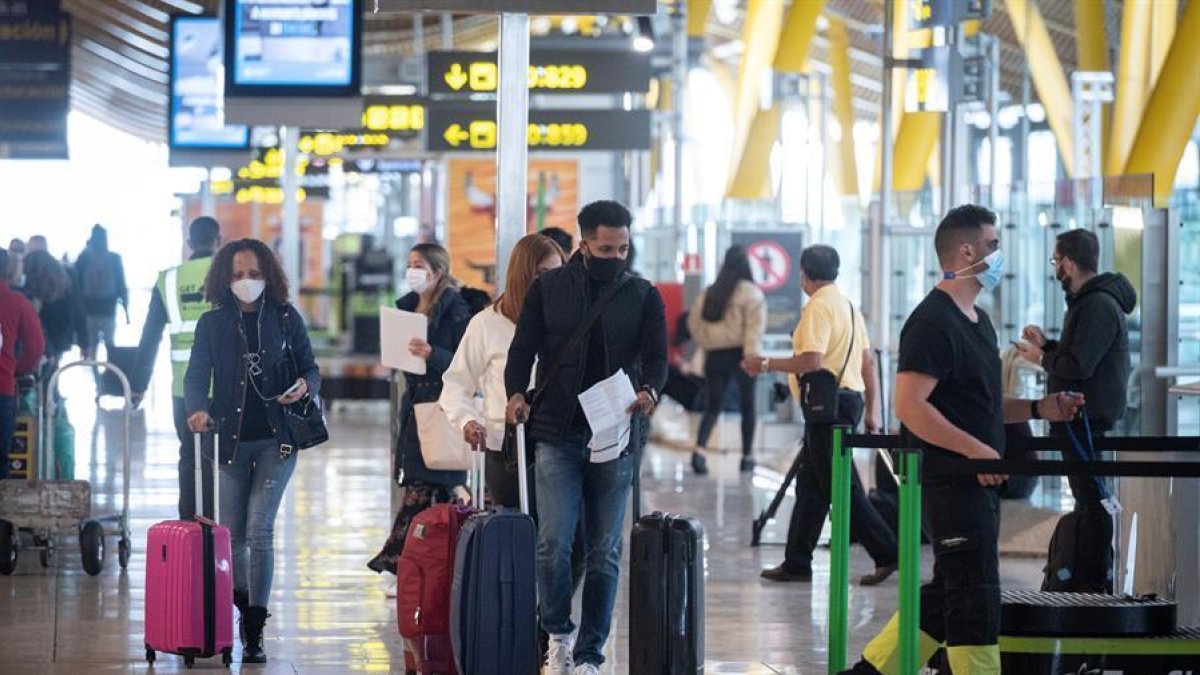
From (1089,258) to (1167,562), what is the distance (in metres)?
1.59

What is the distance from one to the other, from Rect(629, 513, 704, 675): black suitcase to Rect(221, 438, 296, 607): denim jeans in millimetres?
1789

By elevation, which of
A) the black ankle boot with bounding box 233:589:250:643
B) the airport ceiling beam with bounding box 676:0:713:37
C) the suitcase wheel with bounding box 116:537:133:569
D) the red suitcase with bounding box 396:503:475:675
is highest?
the airport ceiling beam with bounding box 676:0:713:37

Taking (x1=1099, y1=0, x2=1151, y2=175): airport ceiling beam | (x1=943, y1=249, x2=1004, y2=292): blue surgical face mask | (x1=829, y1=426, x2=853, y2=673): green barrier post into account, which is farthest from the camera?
(x1=1099, y1=0, x2=1151, y2=175): airport ceiling beam

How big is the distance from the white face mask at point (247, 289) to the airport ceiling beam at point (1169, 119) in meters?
12.7

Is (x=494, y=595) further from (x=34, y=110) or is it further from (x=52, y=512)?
(x=34, y=110)

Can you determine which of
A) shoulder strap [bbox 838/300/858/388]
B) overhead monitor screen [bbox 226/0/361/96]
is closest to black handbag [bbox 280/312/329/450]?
shoulder strap [bbox 838/300/858/388]

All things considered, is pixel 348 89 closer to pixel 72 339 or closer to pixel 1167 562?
pixel 72 339

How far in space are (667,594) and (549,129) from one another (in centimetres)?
1237

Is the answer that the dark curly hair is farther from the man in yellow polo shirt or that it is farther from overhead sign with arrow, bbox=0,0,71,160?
overhead sign with arrow, bbox=0,0,71,160

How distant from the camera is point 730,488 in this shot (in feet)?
54.7

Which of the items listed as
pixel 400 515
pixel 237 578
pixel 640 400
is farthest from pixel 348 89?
pixel 640 400

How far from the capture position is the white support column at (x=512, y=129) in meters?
9.13

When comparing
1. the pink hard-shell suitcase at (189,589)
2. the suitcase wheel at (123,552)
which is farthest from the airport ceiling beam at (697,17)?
the pink hard-shell suitcase at (189,589)

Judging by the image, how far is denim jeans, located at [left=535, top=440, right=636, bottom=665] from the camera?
A: 780cm
